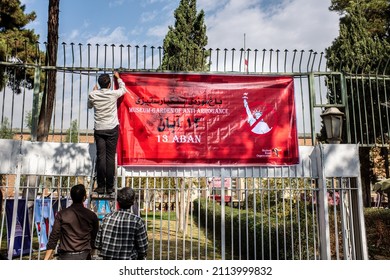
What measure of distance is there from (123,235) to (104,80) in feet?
10.8

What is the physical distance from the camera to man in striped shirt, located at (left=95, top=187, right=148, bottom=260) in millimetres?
3648

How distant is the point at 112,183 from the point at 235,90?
9.47 feet

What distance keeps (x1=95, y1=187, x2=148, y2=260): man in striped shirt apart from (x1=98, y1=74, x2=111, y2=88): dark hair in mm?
2956

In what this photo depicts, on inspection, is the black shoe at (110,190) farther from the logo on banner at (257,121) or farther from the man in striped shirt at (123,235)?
the logo on banner at (257,121)

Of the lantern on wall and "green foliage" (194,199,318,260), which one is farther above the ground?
the lantern on wall

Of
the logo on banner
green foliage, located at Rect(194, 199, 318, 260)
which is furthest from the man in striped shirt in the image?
the logo on banner

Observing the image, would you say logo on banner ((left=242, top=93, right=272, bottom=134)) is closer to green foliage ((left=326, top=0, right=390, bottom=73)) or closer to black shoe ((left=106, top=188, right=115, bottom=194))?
black shoe ((left=106, top=188, right=115, bottom=194))

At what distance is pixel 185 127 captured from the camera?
6.73 meters

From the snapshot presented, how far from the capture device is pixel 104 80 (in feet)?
20.1

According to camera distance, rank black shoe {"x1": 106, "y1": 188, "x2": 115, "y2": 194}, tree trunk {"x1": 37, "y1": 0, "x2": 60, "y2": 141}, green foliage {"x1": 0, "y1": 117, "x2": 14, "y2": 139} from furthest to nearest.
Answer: tree trunk {"x1": 37, "y1": 0, "x2": 60, "y2": 141}, green foliage {"x1": 0, "y1": 117, "x2": 14, "y2": 139}, black shoe {"x1": 106, "y1": 188, "x2": 115, "y2": 194}

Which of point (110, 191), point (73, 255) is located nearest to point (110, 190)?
point (110, 191)

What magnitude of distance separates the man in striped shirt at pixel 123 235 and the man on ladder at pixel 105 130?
211 cm

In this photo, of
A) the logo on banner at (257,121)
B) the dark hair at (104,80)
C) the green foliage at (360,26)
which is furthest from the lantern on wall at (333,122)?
the green foliage at (360,26)

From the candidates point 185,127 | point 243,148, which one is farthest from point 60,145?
point 243,148
